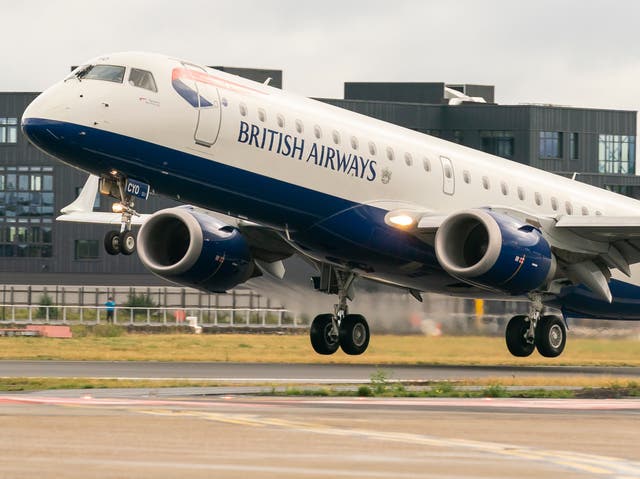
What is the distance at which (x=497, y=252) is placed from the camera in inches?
1257

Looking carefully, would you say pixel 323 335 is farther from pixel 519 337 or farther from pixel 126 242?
pixel 126 242

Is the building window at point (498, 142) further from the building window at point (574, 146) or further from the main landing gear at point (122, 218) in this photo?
the main landing gear at point (122, 218)

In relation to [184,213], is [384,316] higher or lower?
lower

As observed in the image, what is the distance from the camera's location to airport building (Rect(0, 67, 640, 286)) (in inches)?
3484

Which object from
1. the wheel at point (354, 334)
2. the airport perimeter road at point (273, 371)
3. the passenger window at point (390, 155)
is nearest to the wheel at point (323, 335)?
the wheel at point (354, 334)

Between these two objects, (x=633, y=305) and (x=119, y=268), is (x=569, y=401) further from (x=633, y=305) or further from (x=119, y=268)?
(x=119, y=268)

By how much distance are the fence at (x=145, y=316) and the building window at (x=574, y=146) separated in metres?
35.8

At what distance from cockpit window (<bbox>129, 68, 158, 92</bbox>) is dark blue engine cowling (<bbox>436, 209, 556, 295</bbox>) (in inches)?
310

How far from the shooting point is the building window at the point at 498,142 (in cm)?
9262

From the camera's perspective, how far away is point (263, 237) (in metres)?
36.4

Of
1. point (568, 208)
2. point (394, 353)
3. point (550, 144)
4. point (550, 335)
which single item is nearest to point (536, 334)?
point (550, 335)

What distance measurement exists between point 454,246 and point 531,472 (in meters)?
19.6

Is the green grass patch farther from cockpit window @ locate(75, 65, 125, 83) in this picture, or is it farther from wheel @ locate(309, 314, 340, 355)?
cockpit window @ locate(75, 65, 125, 83)

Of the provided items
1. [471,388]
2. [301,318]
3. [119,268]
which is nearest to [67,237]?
[119,268]
